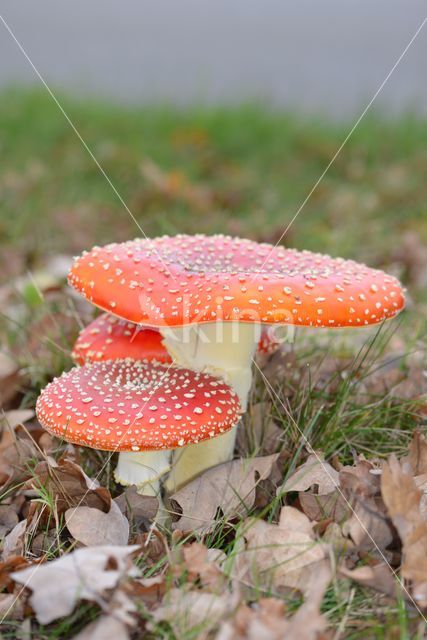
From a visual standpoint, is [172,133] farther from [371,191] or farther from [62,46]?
[62,46]

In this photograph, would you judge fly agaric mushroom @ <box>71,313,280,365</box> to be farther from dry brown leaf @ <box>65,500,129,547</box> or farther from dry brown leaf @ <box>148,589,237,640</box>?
dry brown leaf @ <box>148,589,237,640</box>

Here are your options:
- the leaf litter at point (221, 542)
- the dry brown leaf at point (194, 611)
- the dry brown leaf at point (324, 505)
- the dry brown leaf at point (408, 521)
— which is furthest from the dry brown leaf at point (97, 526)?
the dry brown leaf at point (408, 521)

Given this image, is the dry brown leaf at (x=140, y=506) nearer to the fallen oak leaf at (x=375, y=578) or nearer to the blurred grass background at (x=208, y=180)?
the fallen oak leaf at (x=375, y=578)

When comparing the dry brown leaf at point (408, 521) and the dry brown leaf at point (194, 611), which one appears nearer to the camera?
the dry brown leaf at point (194, 611)

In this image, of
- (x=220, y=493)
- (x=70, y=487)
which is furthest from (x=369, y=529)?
(x=70, y=487)

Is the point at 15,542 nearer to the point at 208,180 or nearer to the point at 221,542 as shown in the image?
the point at 221,542

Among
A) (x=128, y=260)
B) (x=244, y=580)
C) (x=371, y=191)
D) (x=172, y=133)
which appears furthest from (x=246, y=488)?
(x=172, y=133)

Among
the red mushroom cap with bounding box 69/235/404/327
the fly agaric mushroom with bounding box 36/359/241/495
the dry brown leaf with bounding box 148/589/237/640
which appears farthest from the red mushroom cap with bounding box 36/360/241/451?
the dry brown leaf with bounding box 148/589/237/640
